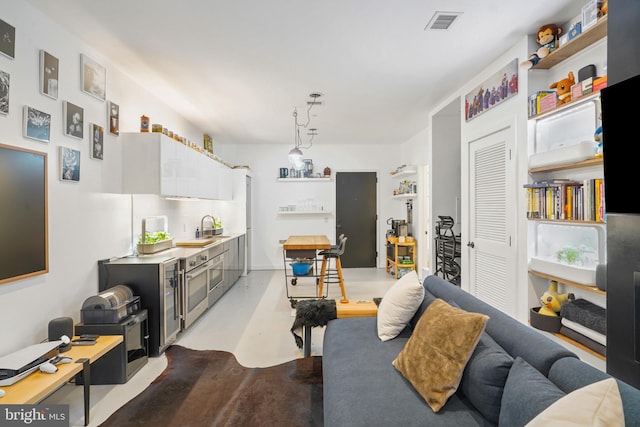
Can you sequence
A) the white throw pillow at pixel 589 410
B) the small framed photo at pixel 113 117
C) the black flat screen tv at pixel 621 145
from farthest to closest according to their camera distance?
the small framed photo at pixel 113 117 → the black flat screen tv at pixel 621 145 → the white throw pillow at pixel 589 410

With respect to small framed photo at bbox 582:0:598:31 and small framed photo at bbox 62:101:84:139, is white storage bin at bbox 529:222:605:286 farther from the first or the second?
small framed photo at bbox 62:101:84:139

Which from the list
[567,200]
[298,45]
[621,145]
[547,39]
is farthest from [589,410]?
[298,45]

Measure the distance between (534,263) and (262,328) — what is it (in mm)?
2842

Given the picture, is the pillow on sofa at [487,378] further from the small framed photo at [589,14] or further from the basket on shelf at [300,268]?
the basket on shelf at [300,268]

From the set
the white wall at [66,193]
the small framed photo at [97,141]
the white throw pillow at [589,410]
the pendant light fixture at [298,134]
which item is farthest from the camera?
the pendant light fixture at [298,134]

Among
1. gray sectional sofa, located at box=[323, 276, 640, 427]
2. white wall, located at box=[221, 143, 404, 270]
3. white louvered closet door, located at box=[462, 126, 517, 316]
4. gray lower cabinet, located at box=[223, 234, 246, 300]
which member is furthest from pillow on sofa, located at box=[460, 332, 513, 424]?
white wall, located at box=[221, 143, 404, 270]

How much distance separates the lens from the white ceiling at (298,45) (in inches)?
92.5

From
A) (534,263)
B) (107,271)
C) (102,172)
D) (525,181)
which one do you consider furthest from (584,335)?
(102,172)

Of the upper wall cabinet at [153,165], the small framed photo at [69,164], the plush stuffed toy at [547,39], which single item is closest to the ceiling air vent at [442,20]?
the plush stuffed toy at [547,39]

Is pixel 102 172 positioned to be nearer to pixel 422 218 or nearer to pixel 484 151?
pixel 484 151

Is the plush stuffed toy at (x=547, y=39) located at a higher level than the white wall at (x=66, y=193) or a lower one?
higher

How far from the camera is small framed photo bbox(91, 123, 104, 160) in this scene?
2945 millimetres

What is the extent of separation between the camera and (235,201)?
644cm

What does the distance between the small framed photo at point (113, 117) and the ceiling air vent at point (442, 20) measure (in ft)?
9.83
